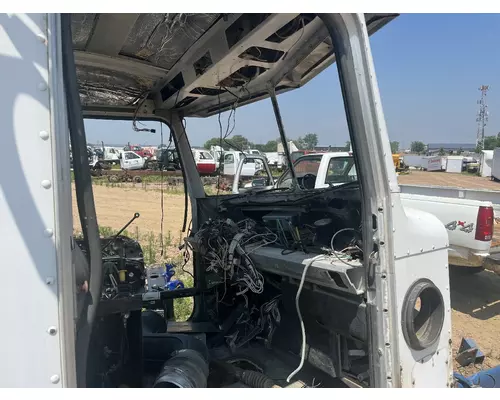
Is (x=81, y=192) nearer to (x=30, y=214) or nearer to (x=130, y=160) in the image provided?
(x=30, y=214)

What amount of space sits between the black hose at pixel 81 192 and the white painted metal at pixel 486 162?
84.5ft

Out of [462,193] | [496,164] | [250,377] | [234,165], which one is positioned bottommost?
[250,377]

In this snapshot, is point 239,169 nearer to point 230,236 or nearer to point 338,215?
point 230,236

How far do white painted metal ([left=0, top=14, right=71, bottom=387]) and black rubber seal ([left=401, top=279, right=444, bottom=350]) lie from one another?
1393 millimetres

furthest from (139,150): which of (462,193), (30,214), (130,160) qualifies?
(462,193)

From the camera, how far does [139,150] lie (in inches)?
154

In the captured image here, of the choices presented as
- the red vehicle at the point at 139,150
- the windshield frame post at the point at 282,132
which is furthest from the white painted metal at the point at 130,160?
the windshield frame post at the point at 282,132

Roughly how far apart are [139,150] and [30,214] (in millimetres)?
2802

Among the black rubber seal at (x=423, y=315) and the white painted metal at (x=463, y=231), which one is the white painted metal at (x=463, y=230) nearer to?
the white painted metal at (x=463, y=231)

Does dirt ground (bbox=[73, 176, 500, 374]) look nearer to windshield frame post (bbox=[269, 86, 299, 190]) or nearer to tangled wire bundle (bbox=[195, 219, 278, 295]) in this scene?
tangled wire bundle (bbox=[195, 219, 278, 295])

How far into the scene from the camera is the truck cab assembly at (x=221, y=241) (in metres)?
1.21

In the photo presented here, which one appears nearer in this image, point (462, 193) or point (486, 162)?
point (462, 193)

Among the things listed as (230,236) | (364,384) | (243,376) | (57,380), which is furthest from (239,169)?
(57,380)

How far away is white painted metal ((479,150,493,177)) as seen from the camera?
24.4 metres
